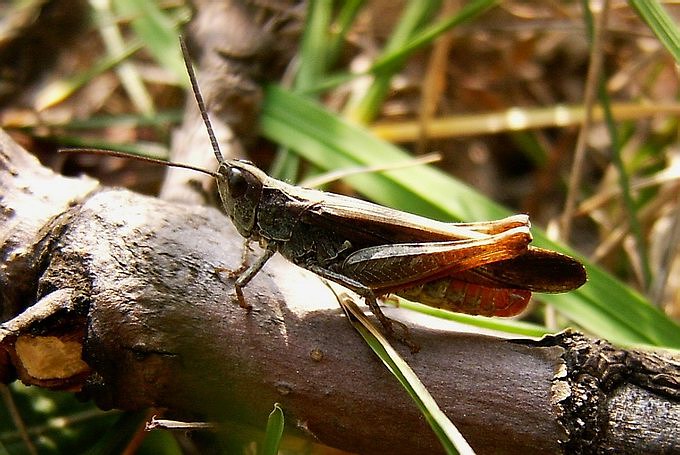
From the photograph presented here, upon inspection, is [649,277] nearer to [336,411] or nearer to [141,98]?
[336,411]

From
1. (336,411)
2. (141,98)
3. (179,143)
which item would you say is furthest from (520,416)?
(141,98)

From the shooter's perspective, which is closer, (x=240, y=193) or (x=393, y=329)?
(x=393, y=329)

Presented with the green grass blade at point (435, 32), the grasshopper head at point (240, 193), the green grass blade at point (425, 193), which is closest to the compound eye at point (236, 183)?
the grasshopper head at point (240, 193)

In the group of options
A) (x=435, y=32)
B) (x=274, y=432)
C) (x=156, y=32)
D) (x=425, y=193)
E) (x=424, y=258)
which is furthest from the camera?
(x=156, y=32)

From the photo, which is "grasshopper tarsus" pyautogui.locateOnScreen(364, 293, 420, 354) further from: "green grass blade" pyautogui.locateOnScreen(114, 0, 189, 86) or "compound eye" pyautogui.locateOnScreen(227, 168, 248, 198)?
"green grass blade" pyautogui.locateOnScreen(114, 0, 189, 86)

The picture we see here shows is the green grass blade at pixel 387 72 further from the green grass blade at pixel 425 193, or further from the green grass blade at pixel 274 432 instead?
the green grass blade at pixel 274 432

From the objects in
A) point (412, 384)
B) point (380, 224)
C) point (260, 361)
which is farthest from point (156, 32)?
point (412, 384)

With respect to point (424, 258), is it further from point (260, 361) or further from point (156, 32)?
point (156, 32)
